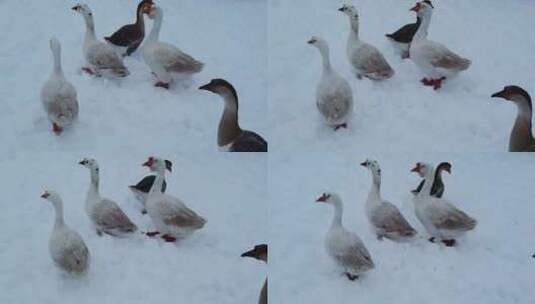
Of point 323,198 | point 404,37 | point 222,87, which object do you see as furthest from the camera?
point 404,37

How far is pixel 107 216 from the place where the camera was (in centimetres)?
286

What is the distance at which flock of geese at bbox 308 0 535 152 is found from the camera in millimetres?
3109

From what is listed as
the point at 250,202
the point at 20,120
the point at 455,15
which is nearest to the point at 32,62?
the point at 20,120

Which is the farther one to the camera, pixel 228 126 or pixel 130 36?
pixel 130 36

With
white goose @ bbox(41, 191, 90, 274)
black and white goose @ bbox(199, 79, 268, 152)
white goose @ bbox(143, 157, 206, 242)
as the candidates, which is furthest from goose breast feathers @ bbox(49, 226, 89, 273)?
black and white goose @ bbox(199, 79, 268, 152)

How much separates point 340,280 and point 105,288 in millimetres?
749

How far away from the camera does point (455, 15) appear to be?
3.80 meters

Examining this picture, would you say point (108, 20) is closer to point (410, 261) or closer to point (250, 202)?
point (250, 202)

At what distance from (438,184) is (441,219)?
0.21 meters

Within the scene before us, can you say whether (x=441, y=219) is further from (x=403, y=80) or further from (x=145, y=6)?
(x=145, y=6)

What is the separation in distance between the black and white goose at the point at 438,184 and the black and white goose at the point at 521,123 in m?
0.26

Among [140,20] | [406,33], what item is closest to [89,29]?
[140,20]

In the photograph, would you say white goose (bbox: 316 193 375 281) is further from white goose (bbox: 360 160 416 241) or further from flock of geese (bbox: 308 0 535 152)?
flock of geese (bbox: 308 0 535 152)

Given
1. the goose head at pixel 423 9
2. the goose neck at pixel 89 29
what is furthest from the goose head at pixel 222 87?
the goose head at pixel 423 9
